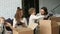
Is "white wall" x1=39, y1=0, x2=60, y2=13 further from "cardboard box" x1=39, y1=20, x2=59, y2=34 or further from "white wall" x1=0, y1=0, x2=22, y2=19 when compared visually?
"cardboard box" x1=39, y1=20, x2=59, y2=34

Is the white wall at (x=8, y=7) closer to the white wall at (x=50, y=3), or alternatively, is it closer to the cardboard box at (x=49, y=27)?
the white wall at (x=50, y=3)

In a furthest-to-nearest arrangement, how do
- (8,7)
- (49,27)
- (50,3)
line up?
(50,3), (8,7), (49,27)

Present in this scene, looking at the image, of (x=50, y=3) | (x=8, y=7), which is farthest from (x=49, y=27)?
(x=50, y=3)

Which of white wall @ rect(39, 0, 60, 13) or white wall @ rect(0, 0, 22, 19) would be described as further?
Result: white wall @ rect(39, 0, 60, 13)

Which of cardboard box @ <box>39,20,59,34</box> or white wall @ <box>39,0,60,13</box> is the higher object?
white wall @ <box>39,0,60,13</box>

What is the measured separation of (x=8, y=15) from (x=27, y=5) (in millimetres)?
880

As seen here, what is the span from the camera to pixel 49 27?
2.88m

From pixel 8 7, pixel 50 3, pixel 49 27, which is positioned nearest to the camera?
pixel 49 27

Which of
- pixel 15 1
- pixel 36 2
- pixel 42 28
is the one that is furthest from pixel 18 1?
pixel 42 28

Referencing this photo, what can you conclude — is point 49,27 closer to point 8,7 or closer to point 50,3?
point 8,7

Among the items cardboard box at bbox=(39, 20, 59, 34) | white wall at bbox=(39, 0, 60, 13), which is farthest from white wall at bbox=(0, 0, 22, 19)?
cardboard box at bbox=(39, 20, 59, 34)

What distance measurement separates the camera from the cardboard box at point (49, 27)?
287 cm

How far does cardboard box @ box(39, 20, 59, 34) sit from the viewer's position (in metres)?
2.87

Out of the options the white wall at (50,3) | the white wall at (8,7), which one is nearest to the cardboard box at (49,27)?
the white wall at (8,7)
